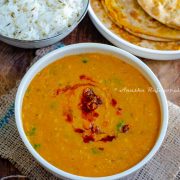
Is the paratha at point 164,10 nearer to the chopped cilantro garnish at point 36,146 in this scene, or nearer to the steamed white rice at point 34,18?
the steamed white rice at point 34,18

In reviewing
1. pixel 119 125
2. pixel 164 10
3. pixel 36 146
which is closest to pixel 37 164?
pixel 36 146

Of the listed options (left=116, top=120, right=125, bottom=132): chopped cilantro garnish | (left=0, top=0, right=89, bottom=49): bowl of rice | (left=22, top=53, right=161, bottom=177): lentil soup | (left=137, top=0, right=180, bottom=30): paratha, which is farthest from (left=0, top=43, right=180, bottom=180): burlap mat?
(left=137, top=0, right=180, bottom=30): paratha

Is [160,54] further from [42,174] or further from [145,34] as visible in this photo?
[42,174]

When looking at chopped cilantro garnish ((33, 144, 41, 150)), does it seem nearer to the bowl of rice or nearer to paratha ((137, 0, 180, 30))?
the bowl of rice

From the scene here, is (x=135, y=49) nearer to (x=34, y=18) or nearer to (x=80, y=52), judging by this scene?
(x=80, y=52)

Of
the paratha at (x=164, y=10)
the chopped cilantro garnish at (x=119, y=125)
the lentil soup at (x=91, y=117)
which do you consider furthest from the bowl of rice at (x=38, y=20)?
the chopped cilantro garnish at (x=119, y=125)
